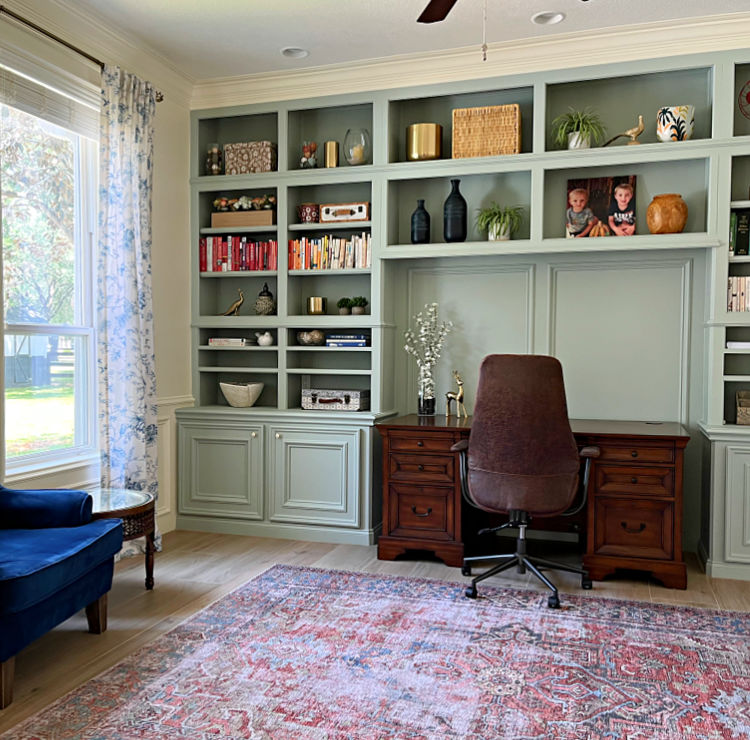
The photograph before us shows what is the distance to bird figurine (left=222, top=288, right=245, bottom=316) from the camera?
4.88 metres

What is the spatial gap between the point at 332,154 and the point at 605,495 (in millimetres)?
2696

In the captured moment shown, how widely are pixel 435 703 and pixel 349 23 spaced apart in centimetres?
336

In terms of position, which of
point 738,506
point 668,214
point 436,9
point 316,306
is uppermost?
point 436,9

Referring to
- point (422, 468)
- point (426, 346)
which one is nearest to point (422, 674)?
point (422, 468)

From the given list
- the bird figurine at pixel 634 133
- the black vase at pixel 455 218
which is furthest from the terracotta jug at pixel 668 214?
the black vase at pixel 455 218

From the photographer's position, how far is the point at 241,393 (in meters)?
4.74

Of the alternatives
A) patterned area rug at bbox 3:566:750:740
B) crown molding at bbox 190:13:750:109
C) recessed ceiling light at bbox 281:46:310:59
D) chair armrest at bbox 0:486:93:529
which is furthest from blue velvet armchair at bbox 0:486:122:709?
crown molding at bbox 190:13:750:109

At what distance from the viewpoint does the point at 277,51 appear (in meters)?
4.25

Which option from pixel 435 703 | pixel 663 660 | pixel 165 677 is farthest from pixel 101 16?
pixel 663 660

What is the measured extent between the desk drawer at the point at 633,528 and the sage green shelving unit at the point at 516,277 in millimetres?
349

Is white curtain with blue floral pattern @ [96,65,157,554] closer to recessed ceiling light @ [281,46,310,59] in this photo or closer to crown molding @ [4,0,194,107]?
crown molding @ [4,0,194,107]

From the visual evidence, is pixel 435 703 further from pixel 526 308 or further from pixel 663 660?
pixel 526 308

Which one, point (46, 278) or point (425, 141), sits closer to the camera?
point (46, 278)

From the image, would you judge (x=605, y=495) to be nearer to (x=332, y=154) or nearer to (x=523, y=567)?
(x=523, y=567)
